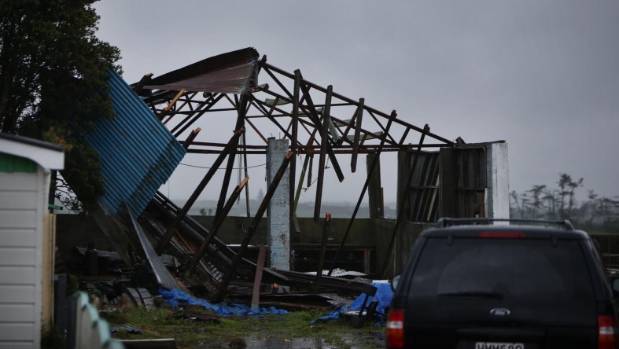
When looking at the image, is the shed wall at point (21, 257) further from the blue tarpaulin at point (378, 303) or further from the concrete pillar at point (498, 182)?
the concrete pillar at point (498, 182)

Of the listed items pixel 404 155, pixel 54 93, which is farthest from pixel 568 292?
pixel 404 155

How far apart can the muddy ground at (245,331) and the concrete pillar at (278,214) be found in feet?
19.5

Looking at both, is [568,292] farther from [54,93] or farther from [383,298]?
[54,93]

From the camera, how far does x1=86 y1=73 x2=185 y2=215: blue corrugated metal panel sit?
20781 millimetres

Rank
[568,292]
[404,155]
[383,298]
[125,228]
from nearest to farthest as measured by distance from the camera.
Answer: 1. [568,292]
2. [383,298]
3. [125,228]
4. [404,155]

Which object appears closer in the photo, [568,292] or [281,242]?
[568,292]

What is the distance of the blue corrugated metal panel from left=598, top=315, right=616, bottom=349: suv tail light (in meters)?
14.4

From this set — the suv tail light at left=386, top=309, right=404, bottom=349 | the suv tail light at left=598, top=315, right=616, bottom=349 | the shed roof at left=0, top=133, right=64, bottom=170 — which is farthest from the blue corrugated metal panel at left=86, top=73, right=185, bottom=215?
the suv tail light at left=598, top=315, right=616, bottom=349

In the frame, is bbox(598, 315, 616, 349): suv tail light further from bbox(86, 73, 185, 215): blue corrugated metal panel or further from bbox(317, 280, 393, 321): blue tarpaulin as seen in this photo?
bbox(86, 73, 185, 215): blue corrugated metal panel

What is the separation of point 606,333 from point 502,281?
2.98ft

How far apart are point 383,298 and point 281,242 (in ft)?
25.2

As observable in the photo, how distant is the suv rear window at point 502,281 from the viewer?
7.67 meters

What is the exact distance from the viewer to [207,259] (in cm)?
2267

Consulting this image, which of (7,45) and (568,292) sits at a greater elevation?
(7,45)
